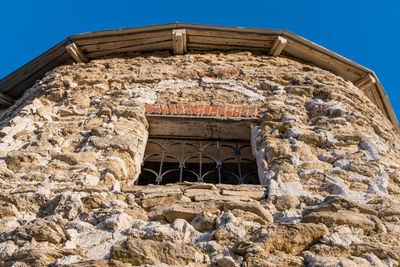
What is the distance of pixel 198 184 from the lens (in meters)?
2.61

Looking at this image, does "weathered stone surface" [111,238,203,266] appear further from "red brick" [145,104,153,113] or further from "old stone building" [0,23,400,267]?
"red brick" [145,104,153,113]

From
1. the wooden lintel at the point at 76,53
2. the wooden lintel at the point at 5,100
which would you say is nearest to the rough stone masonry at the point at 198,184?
the wooden lintel at the point at 76,53

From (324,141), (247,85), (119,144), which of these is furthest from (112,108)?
(324,141)

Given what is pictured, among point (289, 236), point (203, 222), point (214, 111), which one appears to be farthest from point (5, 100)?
point (289, 236)

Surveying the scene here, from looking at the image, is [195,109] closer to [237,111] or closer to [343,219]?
[237,111]

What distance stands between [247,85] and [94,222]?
2371 millimetres

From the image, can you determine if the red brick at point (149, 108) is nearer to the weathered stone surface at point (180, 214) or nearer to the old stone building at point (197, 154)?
the old stone building at point (197, 154)

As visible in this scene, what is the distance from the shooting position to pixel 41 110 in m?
3.56

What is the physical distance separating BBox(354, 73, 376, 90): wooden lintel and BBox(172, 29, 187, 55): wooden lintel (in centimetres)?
229

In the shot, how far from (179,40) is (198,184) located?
2557 mm

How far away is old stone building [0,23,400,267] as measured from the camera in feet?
6.28

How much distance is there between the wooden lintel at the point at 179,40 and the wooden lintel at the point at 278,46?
1115 mm

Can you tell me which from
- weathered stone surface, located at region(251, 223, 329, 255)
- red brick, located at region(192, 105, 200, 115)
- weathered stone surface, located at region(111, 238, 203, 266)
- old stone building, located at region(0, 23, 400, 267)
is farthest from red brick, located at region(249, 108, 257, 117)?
weathered stone surface, located at region(111, 238, 203, 266)

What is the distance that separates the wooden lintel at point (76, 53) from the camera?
181 inches
